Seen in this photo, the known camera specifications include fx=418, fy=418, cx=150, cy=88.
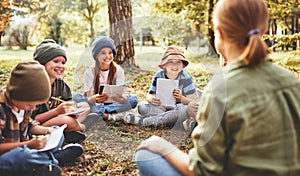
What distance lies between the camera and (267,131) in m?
1.54

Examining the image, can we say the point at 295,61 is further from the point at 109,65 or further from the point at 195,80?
the point at 109,65

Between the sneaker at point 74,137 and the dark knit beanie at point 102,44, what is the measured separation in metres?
0.61

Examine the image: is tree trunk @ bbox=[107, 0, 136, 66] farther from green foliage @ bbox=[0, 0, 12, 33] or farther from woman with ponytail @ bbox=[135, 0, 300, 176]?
green foliage @ bbox=[0, 0, 12, 33]

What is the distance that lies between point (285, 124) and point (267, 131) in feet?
0.28

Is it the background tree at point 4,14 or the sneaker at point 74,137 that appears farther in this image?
the background tree at point 4,14

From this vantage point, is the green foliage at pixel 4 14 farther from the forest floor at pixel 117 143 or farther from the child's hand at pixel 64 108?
the child's hand at pixel 64 108

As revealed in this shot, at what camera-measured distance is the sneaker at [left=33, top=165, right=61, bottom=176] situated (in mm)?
2214

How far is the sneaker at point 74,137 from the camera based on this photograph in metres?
2.98

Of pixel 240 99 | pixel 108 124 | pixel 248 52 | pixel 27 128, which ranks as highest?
pixel 248 52

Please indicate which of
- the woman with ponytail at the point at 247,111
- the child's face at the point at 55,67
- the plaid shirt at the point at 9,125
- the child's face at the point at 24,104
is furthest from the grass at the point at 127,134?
the woman with ponytail at the point at 247,111

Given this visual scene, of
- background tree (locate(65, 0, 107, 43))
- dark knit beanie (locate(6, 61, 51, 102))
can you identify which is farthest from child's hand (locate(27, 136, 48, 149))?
background tree (locate(65, 0, 107, 43))

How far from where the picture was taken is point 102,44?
3156 millimetres

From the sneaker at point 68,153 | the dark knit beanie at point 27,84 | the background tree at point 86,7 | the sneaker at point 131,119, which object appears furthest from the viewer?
the background tree at point 86,7

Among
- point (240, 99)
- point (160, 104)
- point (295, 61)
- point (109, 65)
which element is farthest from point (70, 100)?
point (295, 61)
